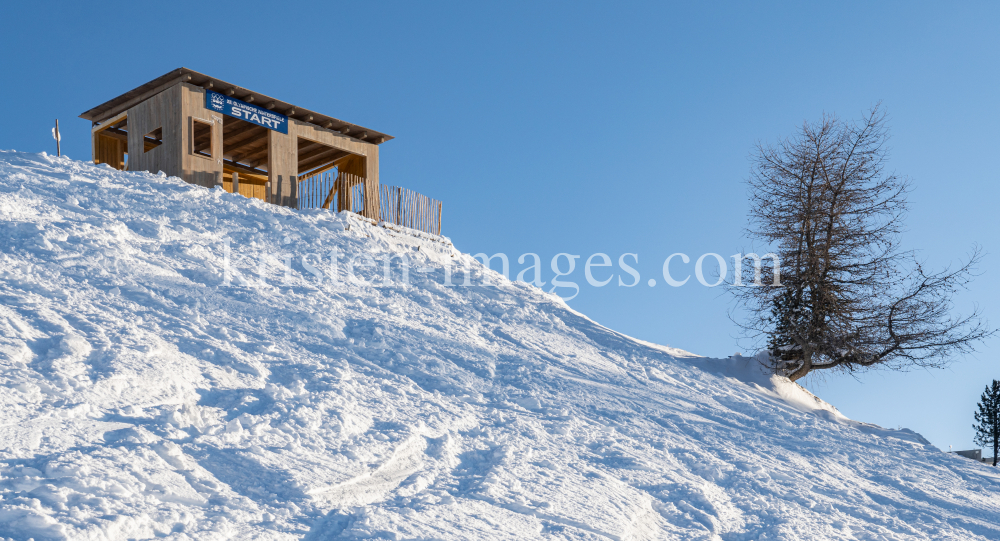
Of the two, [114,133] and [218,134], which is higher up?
[114,133]

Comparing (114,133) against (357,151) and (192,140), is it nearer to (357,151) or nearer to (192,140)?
(192,140)

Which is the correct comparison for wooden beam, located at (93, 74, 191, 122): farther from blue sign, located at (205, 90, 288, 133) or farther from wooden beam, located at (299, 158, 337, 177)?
wooden beam, located at (299, 158, 337, 177)

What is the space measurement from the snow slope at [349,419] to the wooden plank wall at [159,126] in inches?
115

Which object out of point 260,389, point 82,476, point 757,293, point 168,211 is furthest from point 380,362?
point 757,293

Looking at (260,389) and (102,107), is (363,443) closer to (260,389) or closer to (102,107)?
(260,389)

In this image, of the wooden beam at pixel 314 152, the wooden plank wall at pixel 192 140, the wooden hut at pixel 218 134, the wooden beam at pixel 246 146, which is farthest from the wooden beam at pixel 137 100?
the wooden beam at pixel 314 152

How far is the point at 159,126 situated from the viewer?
619 inches

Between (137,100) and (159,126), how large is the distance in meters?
1.19

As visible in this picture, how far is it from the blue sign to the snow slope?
4101 millimetres

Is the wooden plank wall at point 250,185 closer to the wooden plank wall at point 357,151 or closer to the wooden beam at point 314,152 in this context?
the wooden beam at point 314,152

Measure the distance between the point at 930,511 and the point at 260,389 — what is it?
685cm

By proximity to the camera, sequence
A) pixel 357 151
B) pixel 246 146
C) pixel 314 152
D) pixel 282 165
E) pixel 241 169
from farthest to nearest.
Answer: pixel 241 169 < pixel 314 152 < pixel 246 146 < pixel 357 151 < pixel 282 165

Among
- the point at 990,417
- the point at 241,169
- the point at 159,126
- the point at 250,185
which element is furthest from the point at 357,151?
the point at 990,417

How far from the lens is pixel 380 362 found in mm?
8242
